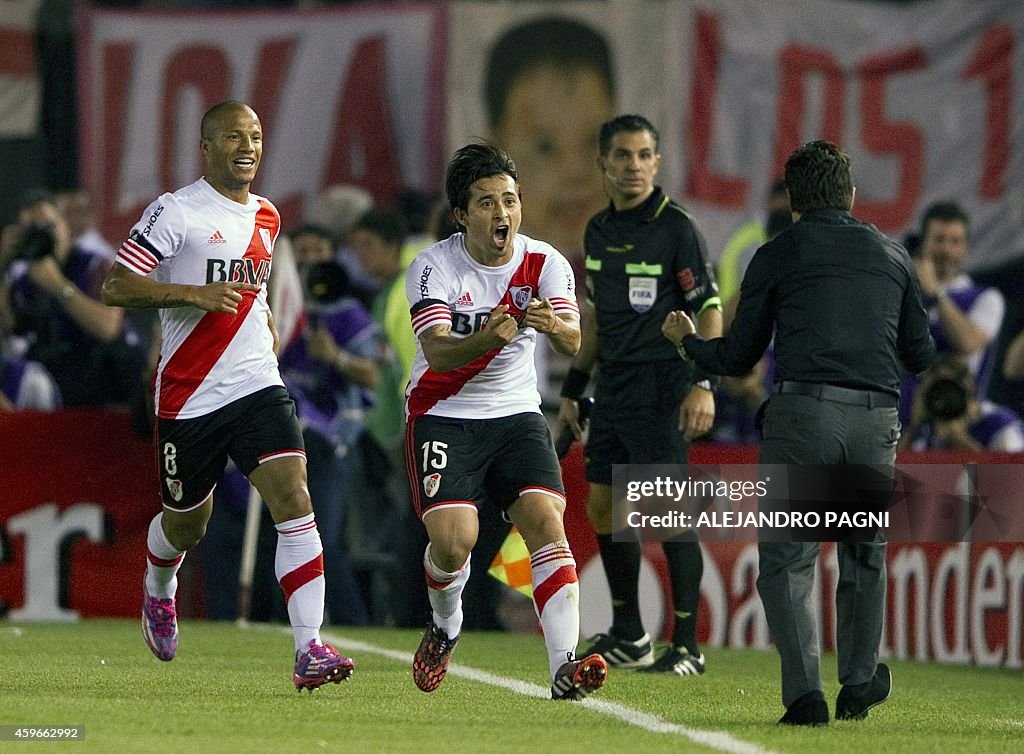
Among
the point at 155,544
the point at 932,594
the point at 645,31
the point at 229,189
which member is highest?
the point at 645,31

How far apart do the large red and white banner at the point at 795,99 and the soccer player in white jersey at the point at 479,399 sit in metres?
8.68

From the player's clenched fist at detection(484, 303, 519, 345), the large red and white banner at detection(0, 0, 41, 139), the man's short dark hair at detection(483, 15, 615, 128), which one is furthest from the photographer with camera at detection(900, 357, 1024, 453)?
the large red and white banner at detection(0, 0, 41, 139)

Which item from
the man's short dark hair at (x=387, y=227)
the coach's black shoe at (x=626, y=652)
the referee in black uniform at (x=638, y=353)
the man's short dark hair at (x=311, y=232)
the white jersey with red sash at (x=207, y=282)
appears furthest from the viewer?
the man's short dark hair at (x=387, y=227)

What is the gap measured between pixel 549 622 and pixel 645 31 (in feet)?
32.4

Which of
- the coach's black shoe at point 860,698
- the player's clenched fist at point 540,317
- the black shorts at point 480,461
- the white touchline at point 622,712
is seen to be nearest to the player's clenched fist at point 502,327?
the player's clenched fist at point 540,317

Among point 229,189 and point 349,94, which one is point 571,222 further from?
point 229,189

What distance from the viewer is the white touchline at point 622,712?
6891mm

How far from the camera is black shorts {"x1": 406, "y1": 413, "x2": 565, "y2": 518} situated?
8.12 metres

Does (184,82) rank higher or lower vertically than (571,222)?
higher

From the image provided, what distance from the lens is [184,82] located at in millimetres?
17391

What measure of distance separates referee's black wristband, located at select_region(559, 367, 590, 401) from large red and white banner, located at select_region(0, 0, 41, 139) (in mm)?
8875

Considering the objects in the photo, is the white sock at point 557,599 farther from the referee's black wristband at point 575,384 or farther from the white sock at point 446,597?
the referee's black wristband at point 575,384

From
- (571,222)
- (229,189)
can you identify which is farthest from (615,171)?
(571,222)

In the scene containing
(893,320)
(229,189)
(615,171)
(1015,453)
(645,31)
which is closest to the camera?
(893,320)
